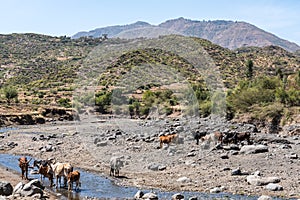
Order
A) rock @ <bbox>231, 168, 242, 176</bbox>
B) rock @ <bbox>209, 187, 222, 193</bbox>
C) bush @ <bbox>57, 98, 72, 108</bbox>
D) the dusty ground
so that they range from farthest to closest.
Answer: bush @ <bbox>57, 98, 72, 108</bbox>
rock @ <bbox>231, 168, 242, 176</bbox>
the dusty ground
rock @ <bbox>209, 187, 222, 193</bbox>

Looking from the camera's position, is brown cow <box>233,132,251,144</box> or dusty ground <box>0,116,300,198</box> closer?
dusty ground <box>0,116,300,198</box>

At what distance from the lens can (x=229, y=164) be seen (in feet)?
71.4

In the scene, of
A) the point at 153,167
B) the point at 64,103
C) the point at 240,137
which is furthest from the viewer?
the point at 64,103

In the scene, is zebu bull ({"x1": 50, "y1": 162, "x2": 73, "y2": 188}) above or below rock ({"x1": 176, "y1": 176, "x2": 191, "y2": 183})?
above

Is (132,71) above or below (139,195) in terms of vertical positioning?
above

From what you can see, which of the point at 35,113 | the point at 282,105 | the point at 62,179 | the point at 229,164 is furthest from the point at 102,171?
the point at 35,113

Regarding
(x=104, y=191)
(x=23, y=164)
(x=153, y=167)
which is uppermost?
(x=23, y=164)

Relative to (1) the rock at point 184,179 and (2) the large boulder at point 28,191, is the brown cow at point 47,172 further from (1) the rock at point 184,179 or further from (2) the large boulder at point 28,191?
(1) the rock at point 184,179

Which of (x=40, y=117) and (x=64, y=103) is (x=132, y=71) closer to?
(x=64, y=103)

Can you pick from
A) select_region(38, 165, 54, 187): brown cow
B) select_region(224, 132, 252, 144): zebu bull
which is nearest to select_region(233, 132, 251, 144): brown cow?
select_region(224, 132, 252, 144): zebu bull

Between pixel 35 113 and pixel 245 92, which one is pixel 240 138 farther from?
pixel 35 113

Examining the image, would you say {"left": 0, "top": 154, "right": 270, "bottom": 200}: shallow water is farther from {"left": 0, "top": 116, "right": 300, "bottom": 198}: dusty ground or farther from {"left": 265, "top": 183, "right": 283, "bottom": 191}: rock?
{"left": 265, "top": 183, "right": 283, "bottom": 191}: rock

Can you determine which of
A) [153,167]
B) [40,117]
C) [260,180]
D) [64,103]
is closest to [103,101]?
[64,103]

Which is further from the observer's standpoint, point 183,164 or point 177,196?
point 183,164
